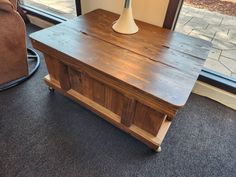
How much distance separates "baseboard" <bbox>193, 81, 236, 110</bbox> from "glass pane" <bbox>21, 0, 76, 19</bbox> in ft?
5.28

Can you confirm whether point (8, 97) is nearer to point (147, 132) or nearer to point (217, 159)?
point (147, 132)

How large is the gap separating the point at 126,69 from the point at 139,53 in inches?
6.6

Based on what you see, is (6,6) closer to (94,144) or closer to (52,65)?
(52,65)

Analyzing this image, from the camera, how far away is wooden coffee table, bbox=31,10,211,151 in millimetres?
812

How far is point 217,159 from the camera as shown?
107 centimetres

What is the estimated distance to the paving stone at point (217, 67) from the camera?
61.6 inches

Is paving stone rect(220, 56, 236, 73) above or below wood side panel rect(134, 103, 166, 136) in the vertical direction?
below

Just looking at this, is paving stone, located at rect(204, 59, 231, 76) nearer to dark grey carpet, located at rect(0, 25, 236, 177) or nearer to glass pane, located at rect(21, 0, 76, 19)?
dark grey carpet, located at rect(0, 25, 236, 177)

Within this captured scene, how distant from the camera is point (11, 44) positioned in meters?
1.28

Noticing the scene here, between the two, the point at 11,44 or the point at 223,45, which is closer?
the point at 11,44

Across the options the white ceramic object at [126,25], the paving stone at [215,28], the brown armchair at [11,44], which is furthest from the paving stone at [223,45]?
the brown armchair at [11,44]

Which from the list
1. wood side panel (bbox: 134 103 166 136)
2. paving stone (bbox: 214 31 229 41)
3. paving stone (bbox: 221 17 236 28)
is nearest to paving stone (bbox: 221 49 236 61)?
paving stone (bbox: 214 31 229 41)

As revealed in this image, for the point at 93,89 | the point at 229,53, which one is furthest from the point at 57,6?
the point at 229,53

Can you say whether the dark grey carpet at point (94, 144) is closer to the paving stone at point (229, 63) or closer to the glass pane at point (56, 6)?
the paving stone at point (229, 63)
